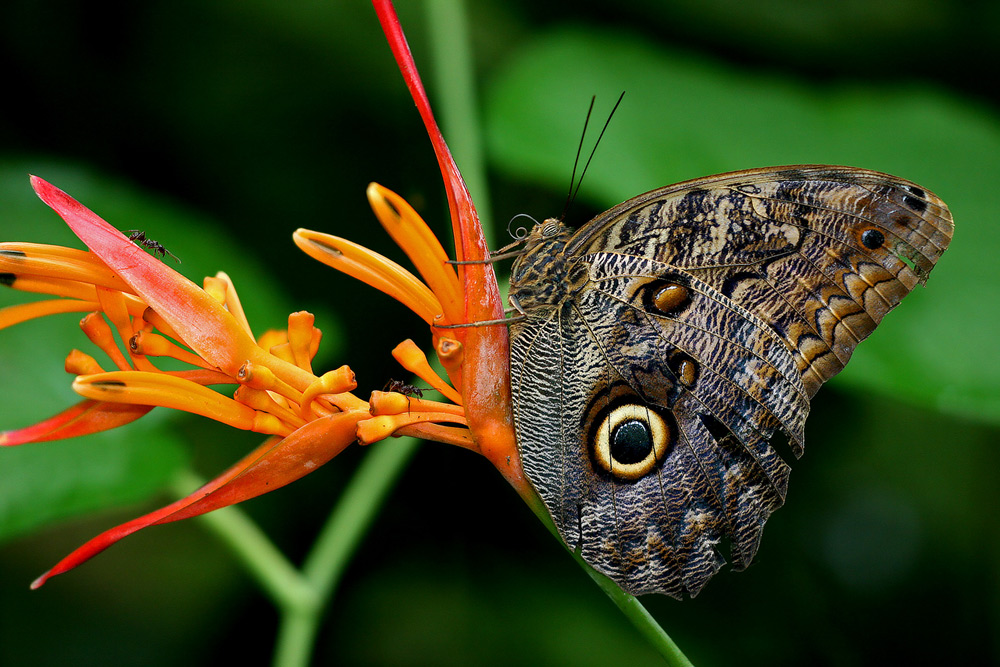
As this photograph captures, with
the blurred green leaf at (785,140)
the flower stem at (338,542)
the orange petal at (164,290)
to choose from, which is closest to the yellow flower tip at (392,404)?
the orange petal at (164,290)

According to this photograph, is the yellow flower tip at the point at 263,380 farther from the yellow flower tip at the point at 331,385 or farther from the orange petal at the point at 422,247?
the orange petal at the point at 422,247

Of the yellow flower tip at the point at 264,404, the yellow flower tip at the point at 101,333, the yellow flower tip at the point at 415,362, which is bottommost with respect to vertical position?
the yellow flower tip at the point at 264,404

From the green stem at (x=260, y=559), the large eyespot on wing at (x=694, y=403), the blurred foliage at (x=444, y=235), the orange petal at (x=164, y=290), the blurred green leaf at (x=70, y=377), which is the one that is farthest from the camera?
the blurred foliage at (x=444, y=235)

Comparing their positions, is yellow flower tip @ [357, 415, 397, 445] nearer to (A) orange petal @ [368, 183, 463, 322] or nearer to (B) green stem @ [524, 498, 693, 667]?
(A) orange petal @ [368, 183, 463, 322]

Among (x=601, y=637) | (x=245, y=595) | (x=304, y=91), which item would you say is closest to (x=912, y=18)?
(x=304, y=91)

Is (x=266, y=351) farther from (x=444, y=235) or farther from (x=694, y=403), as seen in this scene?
(x=444, y=235)

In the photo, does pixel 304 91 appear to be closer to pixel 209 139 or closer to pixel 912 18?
pixel 209 139
